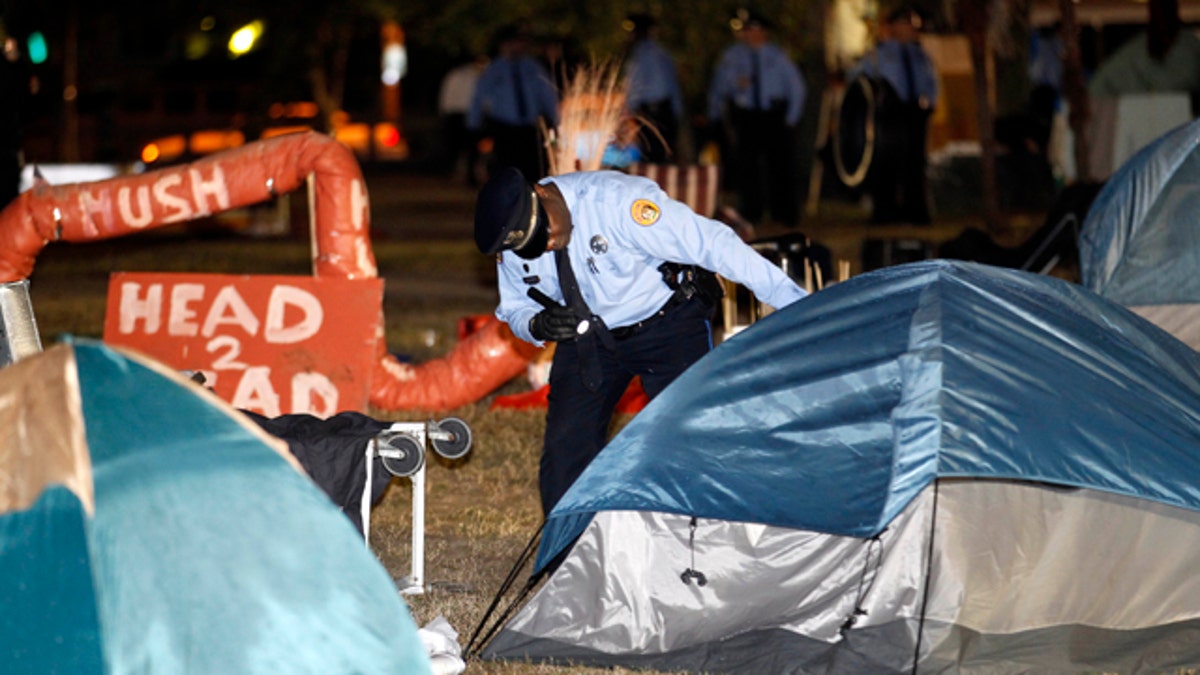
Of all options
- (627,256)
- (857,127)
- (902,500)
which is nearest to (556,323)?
(627,256)

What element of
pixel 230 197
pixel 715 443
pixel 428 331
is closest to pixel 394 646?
pixel 715 443

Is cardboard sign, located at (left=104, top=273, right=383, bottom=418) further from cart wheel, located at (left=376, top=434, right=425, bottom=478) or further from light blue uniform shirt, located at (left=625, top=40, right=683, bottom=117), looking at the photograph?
light blue uniform shirt, located at (left=625, top=40, right=683, bottom=117)

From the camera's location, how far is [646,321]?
5.99 meters

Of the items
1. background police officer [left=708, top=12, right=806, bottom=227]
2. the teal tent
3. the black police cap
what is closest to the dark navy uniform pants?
the black police cap

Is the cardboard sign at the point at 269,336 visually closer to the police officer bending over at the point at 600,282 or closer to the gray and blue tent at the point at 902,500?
the police officer bending over at the point at 600,282

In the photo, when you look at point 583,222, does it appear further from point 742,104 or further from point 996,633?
point 742,104

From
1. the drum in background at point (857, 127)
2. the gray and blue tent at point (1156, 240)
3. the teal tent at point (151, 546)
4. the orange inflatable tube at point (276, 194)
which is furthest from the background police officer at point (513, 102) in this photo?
the teal tent at point (151, 546)

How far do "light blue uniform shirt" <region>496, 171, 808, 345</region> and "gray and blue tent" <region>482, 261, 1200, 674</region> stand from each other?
0.37 meters

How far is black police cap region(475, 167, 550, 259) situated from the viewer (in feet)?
17.9

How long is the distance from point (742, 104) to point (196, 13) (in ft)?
53.1

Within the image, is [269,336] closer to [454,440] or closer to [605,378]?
[454,440]

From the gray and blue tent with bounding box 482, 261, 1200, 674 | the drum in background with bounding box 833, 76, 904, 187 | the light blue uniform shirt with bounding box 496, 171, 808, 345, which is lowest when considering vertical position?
the gray and blue tent with bounding box 482, 261, 1200, 674

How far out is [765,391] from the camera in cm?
505

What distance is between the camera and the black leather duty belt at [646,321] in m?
5.98
